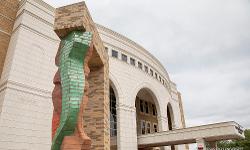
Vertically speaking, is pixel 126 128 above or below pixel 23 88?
below

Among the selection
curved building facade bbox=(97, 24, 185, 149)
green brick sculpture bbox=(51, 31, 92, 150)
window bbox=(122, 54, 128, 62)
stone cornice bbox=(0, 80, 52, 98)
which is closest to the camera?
green brick sculpture bbox=(51, 31, 92, 150)

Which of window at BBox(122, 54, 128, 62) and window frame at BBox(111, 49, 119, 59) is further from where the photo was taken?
window at BBox(122, 54, 128, 62)

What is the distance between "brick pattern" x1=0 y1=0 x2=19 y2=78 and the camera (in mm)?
17672

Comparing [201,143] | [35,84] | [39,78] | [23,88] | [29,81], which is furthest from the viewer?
[201,143]

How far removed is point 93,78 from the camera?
6945 mm

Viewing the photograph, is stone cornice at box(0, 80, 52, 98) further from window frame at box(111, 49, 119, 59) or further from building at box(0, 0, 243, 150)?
window frame at box(111, 49, 119, 59)

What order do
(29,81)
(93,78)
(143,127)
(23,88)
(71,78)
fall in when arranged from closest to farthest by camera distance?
(71,78) < (93,78) < (23,88) < (29,81) < (143,127)

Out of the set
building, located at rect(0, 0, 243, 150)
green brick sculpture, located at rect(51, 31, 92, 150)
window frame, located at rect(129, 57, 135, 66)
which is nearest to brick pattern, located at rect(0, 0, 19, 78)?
building, located at rect(0, 0, 243, 150)

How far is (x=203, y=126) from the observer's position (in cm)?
1891

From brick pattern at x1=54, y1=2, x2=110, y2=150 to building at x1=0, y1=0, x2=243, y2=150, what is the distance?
386 inches

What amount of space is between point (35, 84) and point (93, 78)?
10.7 metres

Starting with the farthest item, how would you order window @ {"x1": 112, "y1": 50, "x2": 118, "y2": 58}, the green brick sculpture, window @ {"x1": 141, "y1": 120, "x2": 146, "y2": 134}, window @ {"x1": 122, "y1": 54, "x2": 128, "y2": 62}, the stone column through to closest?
window @ {"x1": 141, "y1": 120, "x2": 146, "y2": 134} < window @ {"x1": 122, "y1": 54, "x2": 128, "y2": 62} < window @ {"x1": 112, "y1": 50, "x2": 118, "y2": 58} < the stone column < the green brick sculpture

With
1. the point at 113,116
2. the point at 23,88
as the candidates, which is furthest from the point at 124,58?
the point at 23,88

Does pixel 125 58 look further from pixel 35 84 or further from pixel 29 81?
pixel 29 81
